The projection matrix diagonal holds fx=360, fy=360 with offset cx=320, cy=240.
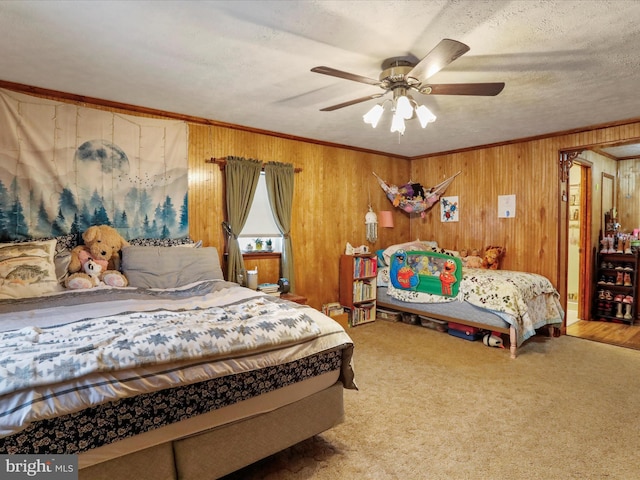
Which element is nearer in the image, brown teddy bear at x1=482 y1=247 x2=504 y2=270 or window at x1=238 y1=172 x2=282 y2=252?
window at x1=238 y1=172 x2=282 y2=252

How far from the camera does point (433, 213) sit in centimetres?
559

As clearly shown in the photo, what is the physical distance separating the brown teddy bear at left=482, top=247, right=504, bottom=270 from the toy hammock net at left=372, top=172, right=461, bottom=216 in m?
1.14

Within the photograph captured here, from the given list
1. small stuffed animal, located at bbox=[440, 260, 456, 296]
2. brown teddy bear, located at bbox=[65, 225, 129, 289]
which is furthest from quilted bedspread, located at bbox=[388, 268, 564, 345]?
brown teddy bear, located at bbox=[65, 225, 129, 289]

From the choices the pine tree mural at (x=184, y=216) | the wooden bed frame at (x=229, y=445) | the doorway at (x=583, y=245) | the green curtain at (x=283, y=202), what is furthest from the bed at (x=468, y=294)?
the pine tree mural at (x=184, y=216)

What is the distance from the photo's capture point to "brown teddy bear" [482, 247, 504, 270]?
4.62 metres

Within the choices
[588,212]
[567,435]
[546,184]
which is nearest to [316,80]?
[567,435]

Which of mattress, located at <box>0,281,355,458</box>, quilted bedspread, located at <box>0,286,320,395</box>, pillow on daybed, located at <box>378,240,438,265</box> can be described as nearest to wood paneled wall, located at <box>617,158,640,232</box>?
pillow on daybed, located at <box>378,240,438,265</box>

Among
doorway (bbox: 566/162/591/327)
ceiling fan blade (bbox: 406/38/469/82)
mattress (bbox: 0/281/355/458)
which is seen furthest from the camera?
doorway (bbox: 566/162/591/327)

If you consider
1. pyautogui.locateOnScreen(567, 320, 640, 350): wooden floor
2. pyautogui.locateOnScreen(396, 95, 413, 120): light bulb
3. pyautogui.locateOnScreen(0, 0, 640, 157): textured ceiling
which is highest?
pyautogui.locateOnScreen(0, 0, 640, 157): textured ceiling

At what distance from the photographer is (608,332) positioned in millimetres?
4387

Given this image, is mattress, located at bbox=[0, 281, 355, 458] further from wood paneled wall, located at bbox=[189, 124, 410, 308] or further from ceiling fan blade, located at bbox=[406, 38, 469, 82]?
wood paneled wall, located at bbox=[189, 124, 410, 308]

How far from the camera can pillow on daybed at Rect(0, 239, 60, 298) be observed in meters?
2.38

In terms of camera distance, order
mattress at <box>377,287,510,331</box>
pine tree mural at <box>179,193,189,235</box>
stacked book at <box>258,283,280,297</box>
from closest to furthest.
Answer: pine tree mural at <box>179,193,189,235</box>, mattress at <box>377,287,510,331</box>, stacked book at <box>258,283,280,297</box>

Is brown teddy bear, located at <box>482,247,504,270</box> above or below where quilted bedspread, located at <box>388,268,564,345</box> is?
above
